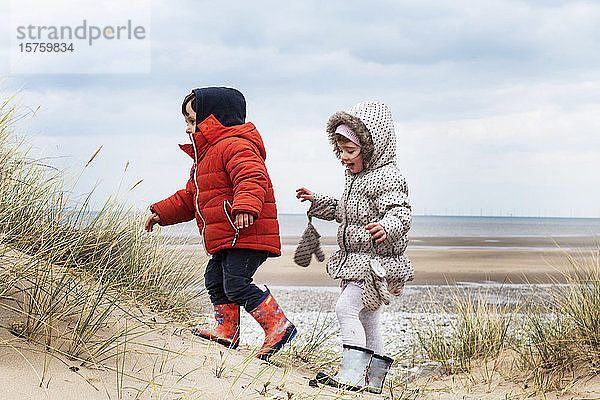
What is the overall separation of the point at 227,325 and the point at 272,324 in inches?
13.7

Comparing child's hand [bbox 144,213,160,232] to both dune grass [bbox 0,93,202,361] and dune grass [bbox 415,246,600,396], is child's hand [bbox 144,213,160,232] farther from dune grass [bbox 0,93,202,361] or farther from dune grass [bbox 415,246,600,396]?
dune grass [bbox 415,246,600,396]

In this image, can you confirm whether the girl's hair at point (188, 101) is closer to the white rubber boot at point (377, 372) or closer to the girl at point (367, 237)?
the girl at point (367, 237)

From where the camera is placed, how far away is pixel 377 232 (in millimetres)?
3369

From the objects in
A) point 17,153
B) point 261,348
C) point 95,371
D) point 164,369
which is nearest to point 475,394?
point 261,348

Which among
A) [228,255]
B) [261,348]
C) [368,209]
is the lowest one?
[261,348]

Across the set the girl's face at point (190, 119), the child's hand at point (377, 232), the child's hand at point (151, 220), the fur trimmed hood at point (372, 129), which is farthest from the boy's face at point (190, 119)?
the child's hand at point (377, 232)

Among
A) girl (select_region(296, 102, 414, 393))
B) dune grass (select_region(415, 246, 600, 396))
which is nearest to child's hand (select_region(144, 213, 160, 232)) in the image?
girl (select_region(296, 102, 414, 393))

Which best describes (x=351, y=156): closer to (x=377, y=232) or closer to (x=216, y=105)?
(x=377, y=232)

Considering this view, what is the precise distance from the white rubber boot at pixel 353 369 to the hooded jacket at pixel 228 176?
0.75 meters

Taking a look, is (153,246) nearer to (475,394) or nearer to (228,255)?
(228,255)

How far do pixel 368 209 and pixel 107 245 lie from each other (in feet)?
6.18

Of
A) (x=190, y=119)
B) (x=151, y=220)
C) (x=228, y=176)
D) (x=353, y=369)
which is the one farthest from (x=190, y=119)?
(x=353, y=369)

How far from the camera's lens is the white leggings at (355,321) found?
3.51 m

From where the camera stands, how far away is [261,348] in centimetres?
373
